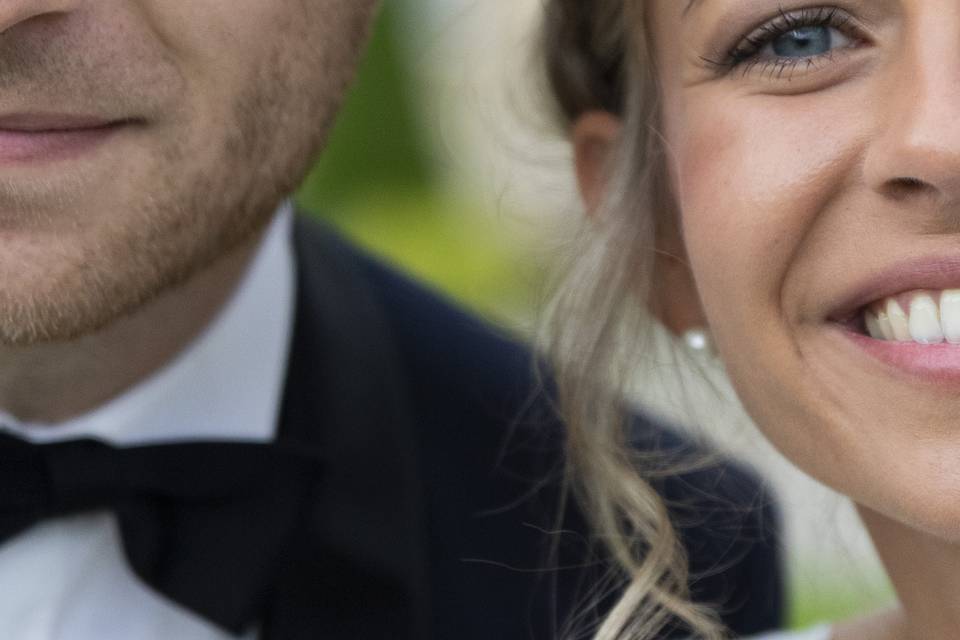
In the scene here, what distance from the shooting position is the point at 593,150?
7.80 feet

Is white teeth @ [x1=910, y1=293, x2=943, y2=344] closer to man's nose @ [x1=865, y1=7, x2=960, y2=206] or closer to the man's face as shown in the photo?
man's nose @ [x1=865, y1=7, x2=960, y2=206]

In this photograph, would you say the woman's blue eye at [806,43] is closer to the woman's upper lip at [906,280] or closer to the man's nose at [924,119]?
the man's nose at [924,119]

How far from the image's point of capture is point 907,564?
2.11 metres

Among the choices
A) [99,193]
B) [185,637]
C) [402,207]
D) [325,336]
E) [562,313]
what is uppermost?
[99,193]

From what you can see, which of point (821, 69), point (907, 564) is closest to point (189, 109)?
point (821, 69)

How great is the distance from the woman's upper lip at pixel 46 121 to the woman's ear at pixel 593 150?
0.72 m

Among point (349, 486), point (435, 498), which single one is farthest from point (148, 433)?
point (435, 498)

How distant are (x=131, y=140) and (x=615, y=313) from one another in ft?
2.51

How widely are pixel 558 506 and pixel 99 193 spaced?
0.94m

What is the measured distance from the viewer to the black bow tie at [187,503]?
2162 millimetres

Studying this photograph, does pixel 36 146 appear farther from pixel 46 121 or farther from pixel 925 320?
pixel 925 320

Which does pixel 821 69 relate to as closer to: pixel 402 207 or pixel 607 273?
pixel 607 273

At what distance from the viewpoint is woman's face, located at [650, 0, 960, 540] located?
1.77 meters

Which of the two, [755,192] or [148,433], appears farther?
[148,433]
